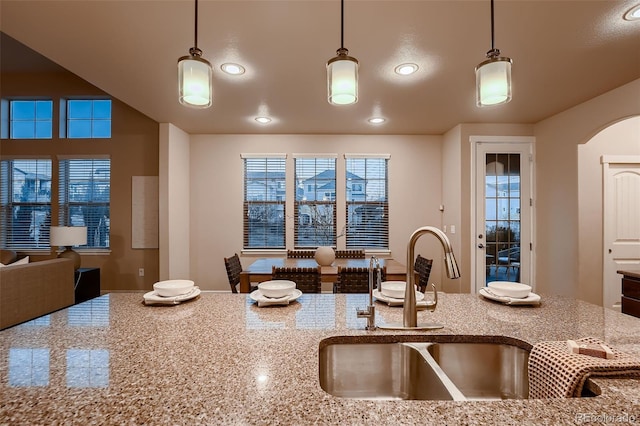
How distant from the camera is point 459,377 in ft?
3.86

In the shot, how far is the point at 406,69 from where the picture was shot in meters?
2.82

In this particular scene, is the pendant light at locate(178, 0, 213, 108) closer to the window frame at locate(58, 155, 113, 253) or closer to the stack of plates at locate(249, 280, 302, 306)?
the stack of plates at locate(249, 280, 302, 306)

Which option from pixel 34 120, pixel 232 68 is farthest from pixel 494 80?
pixel 34 120

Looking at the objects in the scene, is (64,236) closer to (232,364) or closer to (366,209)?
(366,209)

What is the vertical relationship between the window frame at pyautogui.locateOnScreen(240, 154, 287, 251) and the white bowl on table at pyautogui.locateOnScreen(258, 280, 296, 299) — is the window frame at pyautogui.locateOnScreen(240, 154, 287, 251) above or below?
above

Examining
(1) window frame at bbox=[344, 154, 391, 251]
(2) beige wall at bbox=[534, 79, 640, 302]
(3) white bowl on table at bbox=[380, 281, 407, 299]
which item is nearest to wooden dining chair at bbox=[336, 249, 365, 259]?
(1) window frame at bbox=[344, 154, 391, 251]

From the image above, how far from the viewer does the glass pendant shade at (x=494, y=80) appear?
1323 mm

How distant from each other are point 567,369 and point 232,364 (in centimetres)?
93

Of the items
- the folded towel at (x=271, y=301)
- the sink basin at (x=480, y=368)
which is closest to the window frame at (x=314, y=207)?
the folded towel at (x=271, y=301)

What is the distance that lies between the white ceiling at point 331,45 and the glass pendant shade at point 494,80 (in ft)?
3.04

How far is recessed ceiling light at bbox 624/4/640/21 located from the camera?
6.64 feet

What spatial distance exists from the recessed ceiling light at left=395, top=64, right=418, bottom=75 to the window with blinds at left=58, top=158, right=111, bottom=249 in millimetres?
4886

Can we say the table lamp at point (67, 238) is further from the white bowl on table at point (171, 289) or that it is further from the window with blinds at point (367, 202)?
the window with blinds at point (367, 202)

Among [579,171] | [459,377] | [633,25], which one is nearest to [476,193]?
[579,171]
